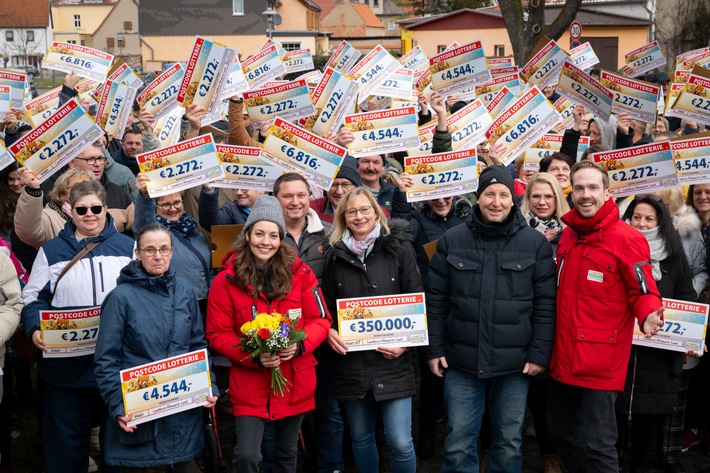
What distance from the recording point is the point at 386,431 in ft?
19.0

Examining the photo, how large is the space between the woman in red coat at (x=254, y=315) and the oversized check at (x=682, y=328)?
7.67 ft

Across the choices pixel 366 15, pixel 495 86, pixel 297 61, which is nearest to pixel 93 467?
pixel 495 86

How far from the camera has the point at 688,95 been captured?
7.78m

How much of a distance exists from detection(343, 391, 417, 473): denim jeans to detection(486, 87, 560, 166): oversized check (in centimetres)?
305

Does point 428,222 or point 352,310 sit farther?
point 428,222

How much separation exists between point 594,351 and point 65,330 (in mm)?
3399

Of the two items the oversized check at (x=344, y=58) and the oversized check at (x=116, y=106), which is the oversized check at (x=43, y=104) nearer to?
the oversized check at (x=116, y=106)

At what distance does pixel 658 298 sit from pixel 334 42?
87769mm

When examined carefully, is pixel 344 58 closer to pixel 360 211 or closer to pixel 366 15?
pixel 360 211

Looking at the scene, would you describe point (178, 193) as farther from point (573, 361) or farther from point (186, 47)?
point (186, 47)

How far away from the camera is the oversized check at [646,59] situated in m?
11.7

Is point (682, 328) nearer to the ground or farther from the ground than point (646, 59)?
nearer to the ground

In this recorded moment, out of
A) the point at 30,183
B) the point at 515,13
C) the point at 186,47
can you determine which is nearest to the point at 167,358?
the point at 30,183

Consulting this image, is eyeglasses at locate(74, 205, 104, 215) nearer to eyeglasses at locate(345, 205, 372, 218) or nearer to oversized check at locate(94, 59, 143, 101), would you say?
eyeglasses at locate(345, 205, 372, 218)
